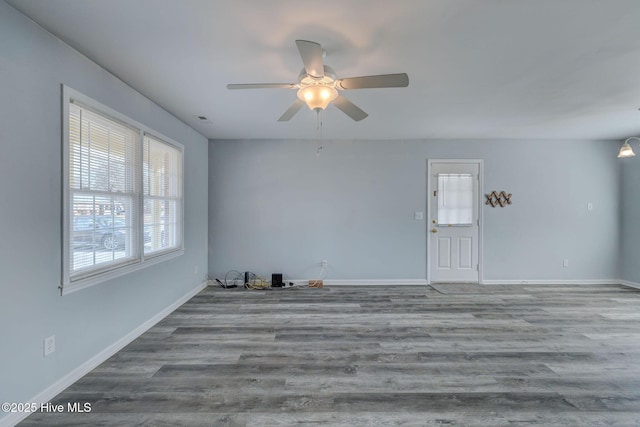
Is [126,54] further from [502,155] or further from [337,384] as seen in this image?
[502,155]

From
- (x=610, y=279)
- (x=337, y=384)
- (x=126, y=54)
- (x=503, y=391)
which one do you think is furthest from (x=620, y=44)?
(x=610, y=279)

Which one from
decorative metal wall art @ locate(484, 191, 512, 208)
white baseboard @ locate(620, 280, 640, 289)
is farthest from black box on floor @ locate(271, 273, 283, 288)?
white baseboard @ locate(620, 280, 640, 289)

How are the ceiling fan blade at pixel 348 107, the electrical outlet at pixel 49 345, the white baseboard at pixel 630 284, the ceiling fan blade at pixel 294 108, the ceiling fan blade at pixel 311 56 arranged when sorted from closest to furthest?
the ceiling fan blade at pixel 311 56, the electrical outlet at pixel 49 345, the ceiling fan blade at pixel 348 107, the ceiling fan blade at pixel 294 108, the white baseboard at pixel 630 284

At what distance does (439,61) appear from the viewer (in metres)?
2.17

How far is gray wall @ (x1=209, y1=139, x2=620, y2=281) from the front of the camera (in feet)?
15.3

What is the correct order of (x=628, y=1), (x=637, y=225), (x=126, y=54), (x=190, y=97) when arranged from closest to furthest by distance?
(x=628, y=1), (x=126, y=54), (x=190, y=97), (x=637, y=225)

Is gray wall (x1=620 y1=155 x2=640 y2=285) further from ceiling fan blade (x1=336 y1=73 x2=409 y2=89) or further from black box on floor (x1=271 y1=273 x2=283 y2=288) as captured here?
black box on floor (x1=271 y1=273 x2=283 y2=288)

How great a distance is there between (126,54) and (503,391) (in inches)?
151

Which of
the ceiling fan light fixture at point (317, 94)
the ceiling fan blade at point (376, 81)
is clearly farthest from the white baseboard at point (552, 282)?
the ceiling fan light fixture at point (317, 94)

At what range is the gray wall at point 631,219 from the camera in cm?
448

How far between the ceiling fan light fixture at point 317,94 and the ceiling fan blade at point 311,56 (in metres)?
0.13

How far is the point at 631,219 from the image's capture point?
14.9ft

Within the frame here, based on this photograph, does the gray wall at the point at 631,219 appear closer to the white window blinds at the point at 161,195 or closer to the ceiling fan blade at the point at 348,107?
the ceiling fan blade at the point at 348,107

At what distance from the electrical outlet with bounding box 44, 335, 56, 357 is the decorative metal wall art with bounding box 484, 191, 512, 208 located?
5.64m
